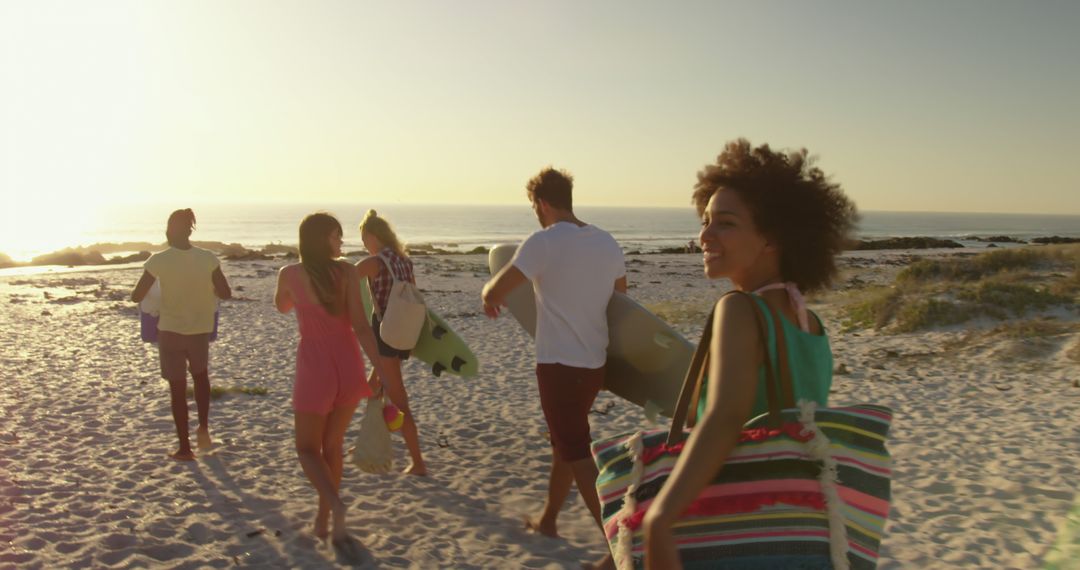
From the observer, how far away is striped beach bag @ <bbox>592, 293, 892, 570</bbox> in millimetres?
1479

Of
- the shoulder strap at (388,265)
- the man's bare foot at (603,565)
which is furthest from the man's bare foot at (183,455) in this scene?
the man's bare foot at (603,565)

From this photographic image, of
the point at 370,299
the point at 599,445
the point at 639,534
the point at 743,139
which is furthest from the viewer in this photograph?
the point at 370,299

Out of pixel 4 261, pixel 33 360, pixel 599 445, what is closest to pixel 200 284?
pixel 599 445

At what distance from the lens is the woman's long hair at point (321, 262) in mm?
4352

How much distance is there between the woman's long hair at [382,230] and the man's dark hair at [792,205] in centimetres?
388

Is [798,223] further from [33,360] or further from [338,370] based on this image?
[33,360]

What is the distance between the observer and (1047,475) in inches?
229

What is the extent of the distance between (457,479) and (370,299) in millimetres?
1582

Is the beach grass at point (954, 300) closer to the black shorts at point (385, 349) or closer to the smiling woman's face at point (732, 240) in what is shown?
the black shorts at point (385, 349)

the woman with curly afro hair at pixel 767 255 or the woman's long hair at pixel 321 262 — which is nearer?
the woman with curly afro hair at pixel 767 255

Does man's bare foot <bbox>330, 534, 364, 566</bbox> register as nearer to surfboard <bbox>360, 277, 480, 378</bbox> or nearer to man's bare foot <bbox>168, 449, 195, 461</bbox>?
surfboard <bbox>360, 277, 480, 378</bbox>

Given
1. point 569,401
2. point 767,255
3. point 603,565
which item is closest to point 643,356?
point 569,401

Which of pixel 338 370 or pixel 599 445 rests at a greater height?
pixel 599 445

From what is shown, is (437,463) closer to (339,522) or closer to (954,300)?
(339,522)
